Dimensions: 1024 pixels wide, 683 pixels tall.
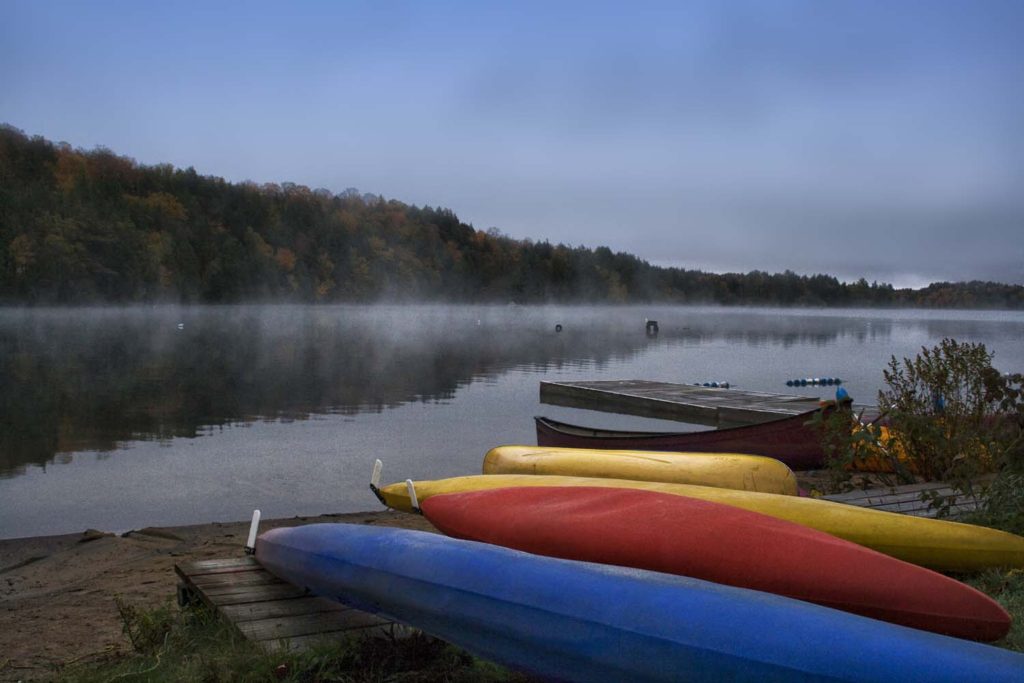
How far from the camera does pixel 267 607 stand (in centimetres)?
439

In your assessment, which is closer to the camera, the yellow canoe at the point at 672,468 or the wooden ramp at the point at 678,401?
the yellow canoe at the point at 672,468

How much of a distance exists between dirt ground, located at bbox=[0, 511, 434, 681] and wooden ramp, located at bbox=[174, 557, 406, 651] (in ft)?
1.79

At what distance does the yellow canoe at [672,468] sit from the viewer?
24.4 feet

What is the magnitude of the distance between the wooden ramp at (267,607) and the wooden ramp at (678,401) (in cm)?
1021


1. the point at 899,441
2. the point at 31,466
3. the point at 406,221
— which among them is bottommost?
the point at 31,466

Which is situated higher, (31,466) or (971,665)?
(971,665)

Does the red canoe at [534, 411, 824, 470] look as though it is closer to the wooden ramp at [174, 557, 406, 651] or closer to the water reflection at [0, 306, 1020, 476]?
the wooden ramp at [174, 557, 406, 651]

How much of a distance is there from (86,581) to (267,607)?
3.14 metres

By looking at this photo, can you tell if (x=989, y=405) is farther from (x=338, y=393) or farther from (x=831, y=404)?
(x=338, y=393)

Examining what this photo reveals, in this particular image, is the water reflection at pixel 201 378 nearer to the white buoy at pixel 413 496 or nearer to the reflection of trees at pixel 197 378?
the reflection of trees at pixel 197 378

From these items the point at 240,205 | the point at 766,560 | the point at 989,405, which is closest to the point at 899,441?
the point at 989,405

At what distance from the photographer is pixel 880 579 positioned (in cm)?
334

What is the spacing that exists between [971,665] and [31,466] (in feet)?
42.4

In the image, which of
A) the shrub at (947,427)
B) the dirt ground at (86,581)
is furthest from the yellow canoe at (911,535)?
the dirt ground at (86,581)
